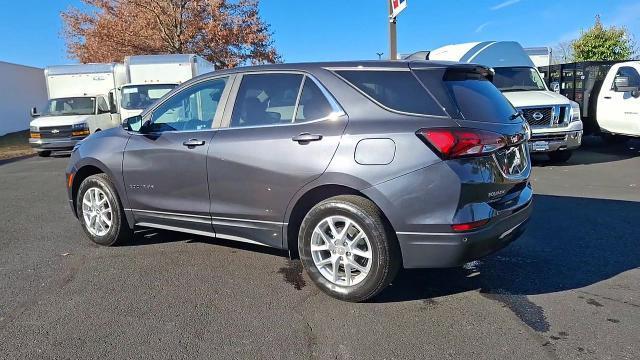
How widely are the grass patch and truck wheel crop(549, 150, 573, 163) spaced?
16897mm

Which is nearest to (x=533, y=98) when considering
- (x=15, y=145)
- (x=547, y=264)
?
(x=547, y=264)

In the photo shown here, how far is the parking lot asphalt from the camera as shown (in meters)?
3.03

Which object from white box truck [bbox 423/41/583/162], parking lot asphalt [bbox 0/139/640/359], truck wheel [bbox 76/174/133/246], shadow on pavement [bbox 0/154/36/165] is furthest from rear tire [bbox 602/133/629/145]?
shadow on pavement [bbox 0/154/36/165]

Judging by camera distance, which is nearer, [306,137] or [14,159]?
[306,137]

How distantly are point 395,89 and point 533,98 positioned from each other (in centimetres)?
739

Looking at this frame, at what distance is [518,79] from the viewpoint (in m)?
11.0

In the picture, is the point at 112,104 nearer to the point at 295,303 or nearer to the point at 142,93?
the point at 142,93

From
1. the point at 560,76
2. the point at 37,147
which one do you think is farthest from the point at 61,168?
the point at 560,76


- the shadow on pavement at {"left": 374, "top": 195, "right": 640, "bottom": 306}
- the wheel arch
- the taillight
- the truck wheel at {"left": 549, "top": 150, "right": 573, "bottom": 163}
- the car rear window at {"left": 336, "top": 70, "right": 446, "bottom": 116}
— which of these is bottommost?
the shadow on pavement at {"left": 374, "top": 195, "right": 640, "bottom": 306}

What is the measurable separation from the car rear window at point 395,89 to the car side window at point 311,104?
237 mm

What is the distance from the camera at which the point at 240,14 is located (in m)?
24.9

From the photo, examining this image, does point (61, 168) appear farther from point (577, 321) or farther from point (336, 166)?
point (577, 321)

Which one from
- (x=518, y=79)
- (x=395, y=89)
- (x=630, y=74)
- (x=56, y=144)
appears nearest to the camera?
(x=395, y=89)

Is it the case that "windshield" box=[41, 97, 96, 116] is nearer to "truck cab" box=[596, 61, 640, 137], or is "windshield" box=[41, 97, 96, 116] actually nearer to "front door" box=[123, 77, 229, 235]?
"front door" box=[123, 77, 229, 235]
